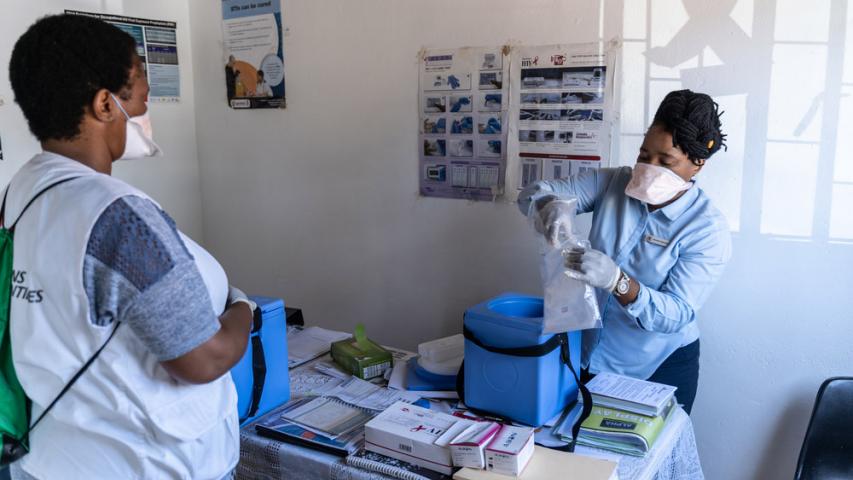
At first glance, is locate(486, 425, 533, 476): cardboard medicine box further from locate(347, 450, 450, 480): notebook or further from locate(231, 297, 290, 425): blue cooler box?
locate(231, 297, 290, 425): blue cooler box

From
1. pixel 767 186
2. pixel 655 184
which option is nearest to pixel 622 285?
pixel 655 184

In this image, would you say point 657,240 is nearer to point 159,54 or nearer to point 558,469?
point 558,469

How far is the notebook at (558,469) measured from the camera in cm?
130

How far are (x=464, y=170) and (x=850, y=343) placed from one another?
142 centimetres

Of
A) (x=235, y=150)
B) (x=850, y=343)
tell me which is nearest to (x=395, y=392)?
(x=850, y=343)

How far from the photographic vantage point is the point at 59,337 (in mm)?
1060

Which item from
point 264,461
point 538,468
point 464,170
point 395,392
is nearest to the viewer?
point 538,468

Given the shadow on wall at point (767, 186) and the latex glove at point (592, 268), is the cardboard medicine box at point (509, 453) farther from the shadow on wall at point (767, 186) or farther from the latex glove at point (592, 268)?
the shadow on wall at point (767, 186)

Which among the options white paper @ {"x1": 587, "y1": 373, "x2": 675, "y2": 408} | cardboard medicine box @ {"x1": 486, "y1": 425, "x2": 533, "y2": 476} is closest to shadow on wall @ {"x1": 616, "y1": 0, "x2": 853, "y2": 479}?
white paper @ {"x1": 587, "y1": 373, "x2": 675, "y2": 408}

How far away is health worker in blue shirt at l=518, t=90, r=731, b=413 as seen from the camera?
1.74 m

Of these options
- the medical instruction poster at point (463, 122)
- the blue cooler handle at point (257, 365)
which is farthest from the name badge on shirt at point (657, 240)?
the blue cooler handle at point (257, 365)

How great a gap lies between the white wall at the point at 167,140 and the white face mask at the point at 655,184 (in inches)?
92.1

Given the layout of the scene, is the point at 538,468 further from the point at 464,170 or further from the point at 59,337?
the point at 464,170

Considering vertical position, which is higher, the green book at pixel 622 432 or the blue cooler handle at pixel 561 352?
the blue cooler handle at pixel 561 352
